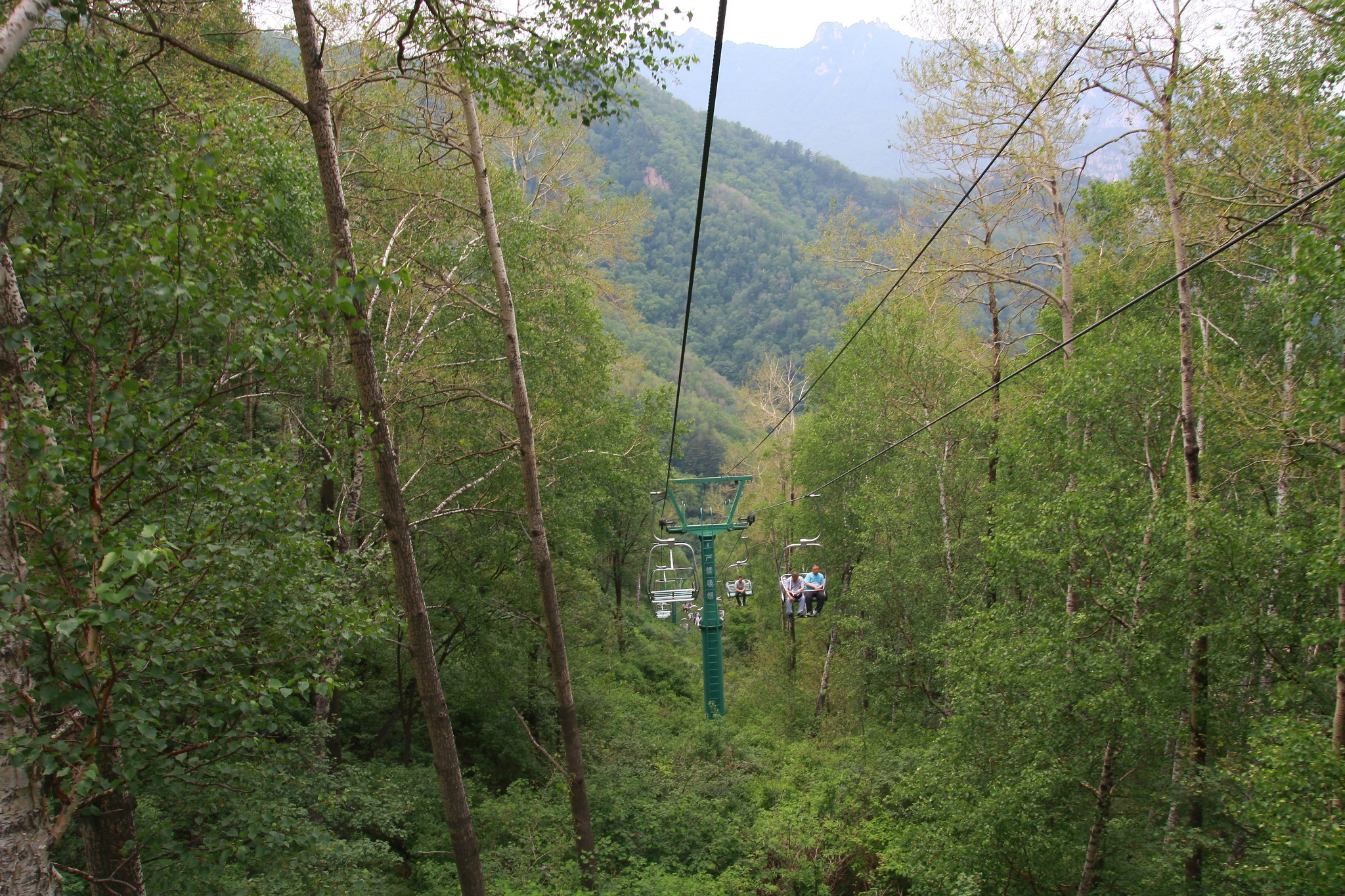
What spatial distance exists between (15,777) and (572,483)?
10.6 meters

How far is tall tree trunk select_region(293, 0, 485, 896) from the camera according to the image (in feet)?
15.4

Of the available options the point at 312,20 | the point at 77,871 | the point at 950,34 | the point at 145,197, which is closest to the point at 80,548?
Answer: the point at 77,871

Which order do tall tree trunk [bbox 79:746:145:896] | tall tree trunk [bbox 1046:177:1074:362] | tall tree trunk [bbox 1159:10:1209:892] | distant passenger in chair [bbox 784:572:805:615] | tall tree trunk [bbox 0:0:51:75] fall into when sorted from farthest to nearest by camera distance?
distant passenger in chair [bbox 784:572:805:615] < tall tree trunk [bbox 1046:177:1074:362] < tall tree trunk [bbox 1159:10:1209:892] < tall tree trunk [bbox 79:746:145:896] < tall tree trunk [bbox 0:0:51:75]

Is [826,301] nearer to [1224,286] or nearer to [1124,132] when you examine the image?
[1224,286]

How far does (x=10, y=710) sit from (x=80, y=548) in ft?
2.07

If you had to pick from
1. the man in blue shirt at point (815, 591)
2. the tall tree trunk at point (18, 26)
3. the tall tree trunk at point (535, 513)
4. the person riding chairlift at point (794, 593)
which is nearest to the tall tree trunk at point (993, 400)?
the man in blue shirt at point (815, 591)

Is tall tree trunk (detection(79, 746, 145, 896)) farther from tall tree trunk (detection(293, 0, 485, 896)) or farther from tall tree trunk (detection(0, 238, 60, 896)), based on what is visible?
tall tree trunk (detection(293, 0, 485, 896))

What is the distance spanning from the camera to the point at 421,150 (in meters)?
6.79

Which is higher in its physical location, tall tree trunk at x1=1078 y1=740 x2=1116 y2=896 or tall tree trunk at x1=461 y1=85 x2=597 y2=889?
tall tree trunk at x1=461 y1=85 x2=597 y2=889

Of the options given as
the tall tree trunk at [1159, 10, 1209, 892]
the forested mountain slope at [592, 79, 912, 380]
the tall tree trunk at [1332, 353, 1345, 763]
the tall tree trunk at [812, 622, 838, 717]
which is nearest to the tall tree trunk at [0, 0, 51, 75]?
the tall tree trunk at [1332, 353, 1345, 763]

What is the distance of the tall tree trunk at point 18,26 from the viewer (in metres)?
2.59

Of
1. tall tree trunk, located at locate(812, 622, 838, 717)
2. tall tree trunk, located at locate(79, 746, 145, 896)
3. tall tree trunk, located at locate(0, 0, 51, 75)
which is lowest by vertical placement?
tall tree trunk, located at locate(812, 622, 838, 717)

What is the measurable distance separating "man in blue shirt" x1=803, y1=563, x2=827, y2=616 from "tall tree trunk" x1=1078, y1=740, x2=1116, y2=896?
9364mm

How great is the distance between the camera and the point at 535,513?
317 inches
